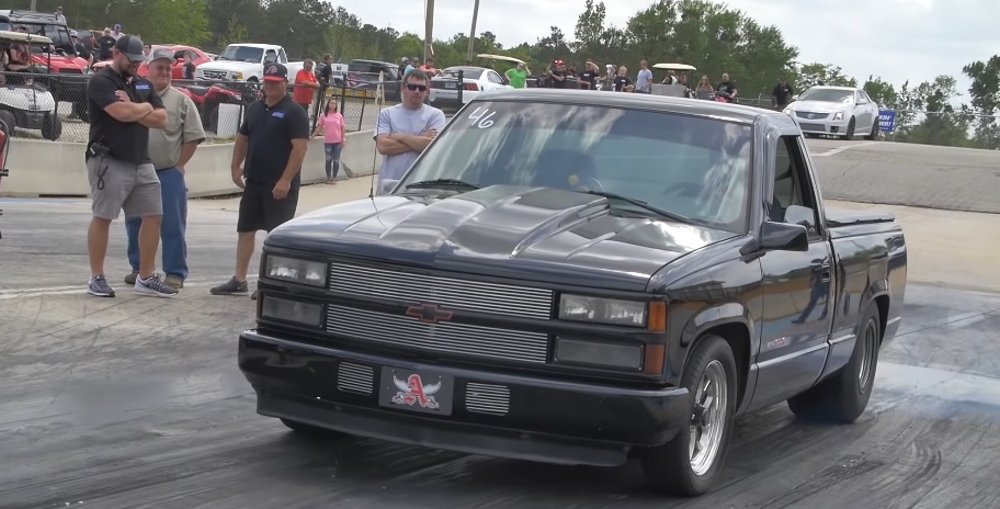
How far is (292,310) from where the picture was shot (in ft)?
19.0

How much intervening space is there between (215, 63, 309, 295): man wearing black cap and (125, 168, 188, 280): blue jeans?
1.67ft

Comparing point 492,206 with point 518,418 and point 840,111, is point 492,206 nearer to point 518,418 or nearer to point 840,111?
point 518,418

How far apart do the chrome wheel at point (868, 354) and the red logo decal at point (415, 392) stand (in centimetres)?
358

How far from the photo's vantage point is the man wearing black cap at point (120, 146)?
31.0 ft

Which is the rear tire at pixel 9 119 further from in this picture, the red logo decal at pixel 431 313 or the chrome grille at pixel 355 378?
the red logo decal at pixel 431 313

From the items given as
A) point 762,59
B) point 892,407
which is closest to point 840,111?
point 892,407

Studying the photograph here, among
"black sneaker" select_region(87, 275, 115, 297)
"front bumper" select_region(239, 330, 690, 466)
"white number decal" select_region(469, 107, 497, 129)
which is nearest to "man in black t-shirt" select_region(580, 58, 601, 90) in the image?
"black sneaker" select_region(87, 275, 115, 297)

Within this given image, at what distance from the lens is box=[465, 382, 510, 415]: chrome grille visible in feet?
17.6

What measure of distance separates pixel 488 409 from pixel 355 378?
0.58 meters

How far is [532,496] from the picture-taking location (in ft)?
18.8

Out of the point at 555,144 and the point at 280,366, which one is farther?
the point at 555,144

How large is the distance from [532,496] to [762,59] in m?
118

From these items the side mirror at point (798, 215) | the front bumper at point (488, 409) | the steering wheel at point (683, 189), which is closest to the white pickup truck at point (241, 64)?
the side mirror at point (798, 215)

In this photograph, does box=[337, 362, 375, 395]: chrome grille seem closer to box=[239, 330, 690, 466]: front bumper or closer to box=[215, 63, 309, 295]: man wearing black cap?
box=[239, 330, 690, 466]: front bumper
